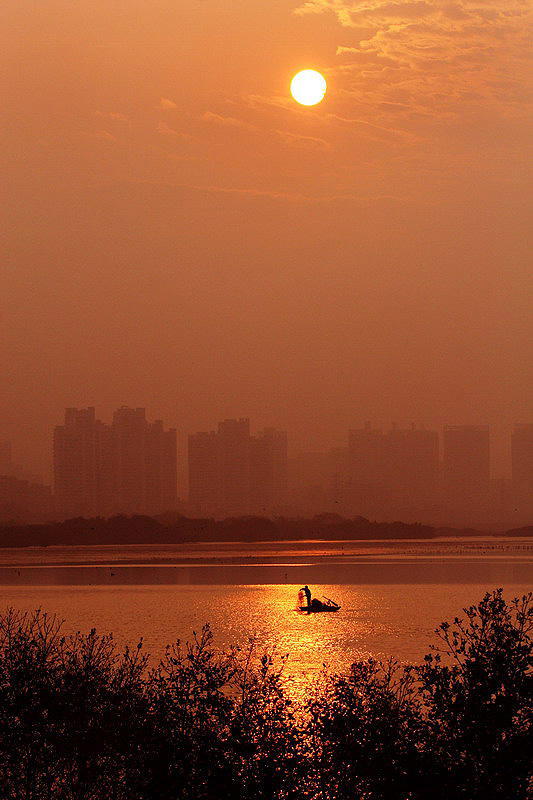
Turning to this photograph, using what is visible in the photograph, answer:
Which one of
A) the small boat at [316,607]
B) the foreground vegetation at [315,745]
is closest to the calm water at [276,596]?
the small boat at [316,607]

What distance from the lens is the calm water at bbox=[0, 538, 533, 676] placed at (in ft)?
139

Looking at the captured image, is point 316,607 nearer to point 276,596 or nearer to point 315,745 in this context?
point 276,596

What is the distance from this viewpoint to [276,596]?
65000 millimetres

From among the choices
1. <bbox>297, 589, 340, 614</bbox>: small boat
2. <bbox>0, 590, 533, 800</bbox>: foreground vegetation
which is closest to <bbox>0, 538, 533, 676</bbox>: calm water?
<bbox>297, 589, 340, 614</bbox>: small boat

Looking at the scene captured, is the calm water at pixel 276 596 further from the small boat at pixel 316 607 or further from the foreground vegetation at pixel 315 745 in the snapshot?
the foreground vegetation at pixel 315 745

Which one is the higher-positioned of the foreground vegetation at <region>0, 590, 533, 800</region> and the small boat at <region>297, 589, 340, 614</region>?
the foreground vegetation at <region>0, 590, 533, 800</region>

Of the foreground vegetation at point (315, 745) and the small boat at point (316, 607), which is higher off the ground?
the foreground vegetation at point (315, 745)

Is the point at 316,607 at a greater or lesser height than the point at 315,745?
lesser

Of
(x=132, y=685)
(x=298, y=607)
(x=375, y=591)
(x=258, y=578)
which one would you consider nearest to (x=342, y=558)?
(x=258, y=578)

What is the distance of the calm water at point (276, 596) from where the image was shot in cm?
4222

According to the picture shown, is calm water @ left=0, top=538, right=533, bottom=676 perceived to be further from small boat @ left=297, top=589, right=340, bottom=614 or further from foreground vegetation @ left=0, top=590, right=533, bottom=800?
foreground vegetation @ left=0, top=590, right=533, bottom=800

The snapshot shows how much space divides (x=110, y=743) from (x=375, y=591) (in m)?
52.5

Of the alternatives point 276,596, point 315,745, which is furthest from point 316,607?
point 315,745

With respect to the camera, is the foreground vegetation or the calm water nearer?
the foreground vegetation
